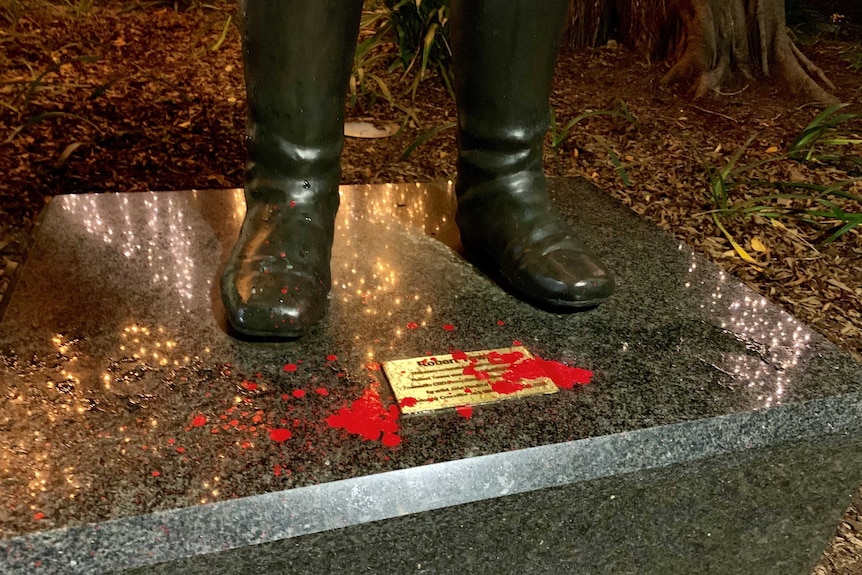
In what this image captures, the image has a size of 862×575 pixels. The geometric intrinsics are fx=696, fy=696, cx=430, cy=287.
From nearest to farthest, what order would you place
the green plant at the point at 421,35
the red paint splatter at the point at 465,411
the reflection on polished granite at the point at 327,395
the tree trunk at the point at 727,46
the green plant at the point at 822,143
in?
the reflection on polished granite at the point at 327,395 < the red paint splatter at the point at 465,411 < the green plant at the point at 822,143 < the green plant at the point at 421,35 < the tree trunk at the point at 727,46

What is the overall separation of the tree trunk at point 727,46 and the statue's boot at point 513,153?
1.81m

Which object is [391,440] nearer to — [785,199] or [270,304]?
[270,304]

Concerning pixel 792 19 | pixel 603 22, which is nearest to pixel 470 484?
pixel 603 22

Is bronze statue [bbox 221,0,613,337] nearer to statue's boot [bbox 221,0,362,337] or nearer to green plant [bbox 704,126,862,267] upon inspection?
statue's boot [bbox 221,0,362,337]

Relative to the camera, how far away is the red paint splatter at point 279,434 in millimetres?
729

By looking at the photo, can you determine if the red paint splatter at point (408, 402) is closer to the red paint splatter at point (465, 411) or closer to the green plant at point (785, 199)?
the red paint splatter at point (465, 411)

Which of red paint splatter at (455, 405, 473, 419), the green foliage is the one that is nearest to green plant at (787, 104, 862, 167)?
the green foliage

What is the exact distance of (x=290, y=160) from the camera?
3.16ft

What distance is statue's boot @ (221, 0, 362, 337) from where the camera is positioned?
86 cm

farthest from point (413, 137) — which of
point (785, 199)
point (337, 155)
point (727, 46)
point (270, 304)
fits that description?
point (270, 304)

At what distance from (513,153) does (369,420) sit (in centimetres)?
51

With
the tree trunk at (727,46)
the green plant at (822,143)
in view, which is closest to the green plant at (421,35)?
the tree trunk at (727,46)

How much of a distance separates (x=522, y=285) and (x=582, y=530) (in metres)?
0.35

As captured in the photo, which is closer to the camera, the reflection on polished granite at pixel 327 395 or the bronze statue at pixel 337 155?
the reflection on polished granite at pixel 327 395
